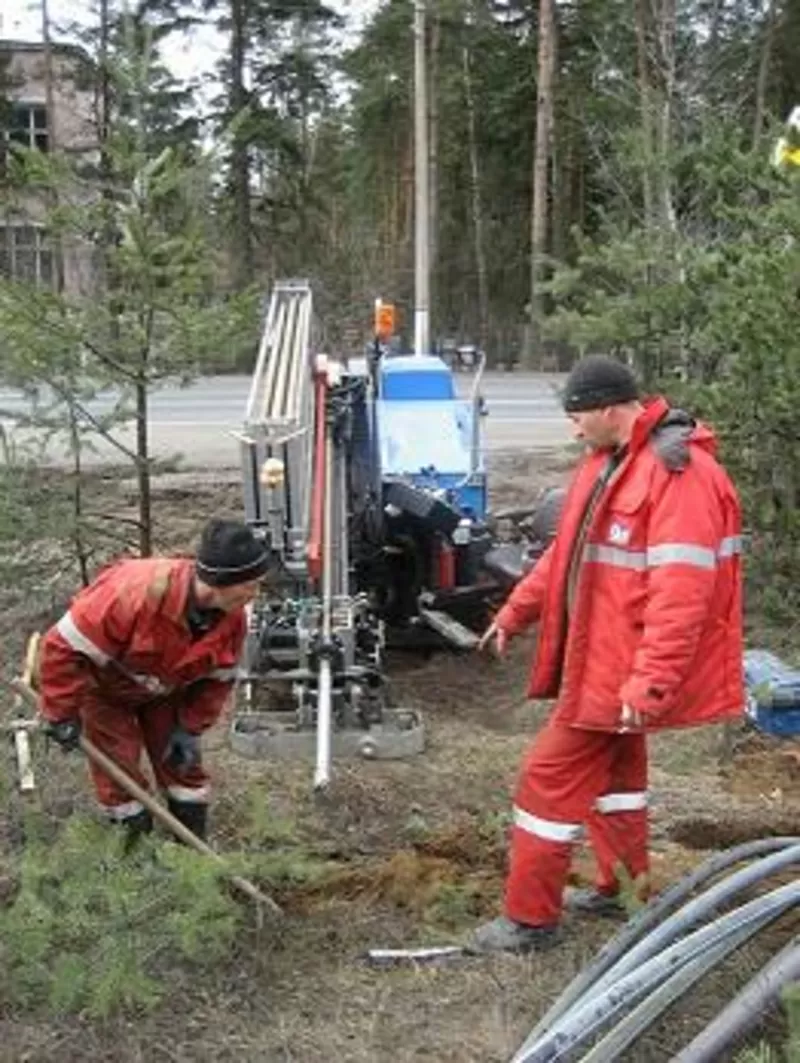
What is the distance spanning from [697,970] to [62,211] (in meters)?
6.78

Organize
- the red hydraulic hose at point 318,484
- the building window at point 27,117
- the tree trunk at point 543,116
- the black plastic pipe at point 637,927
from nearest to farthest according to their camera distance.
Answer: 1. the black plastic pipe at point 637,927
2. the red hydraulic hose at point 318,484
3. the tree trunk at point 543,116
4. the building window at point 27,117

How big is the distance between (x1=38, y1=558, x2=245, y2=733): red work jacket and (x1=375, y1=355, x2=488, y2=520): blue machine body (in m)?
4.26

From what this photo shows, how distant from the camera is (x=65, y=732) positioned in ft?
14.6

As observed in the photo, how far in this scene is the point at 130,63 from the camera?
8789 mm

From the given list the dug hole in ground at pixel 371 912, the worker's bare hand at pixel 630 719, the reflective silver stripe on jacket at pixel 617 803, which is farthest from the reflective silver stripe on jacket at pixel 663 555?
the dug hole in ground at pixel 371 912

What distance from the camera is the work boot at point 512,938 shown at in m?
4.43

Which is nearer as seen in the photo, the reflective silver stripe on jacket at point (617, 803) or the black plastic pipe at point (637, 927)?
the black plastic pipe at point (637, 927)

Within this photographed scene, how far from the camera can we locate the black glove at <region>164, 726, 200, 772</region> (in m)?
5.09

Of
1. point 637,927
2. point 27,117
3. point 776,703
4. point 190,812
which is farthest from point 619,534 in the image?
point 27,117

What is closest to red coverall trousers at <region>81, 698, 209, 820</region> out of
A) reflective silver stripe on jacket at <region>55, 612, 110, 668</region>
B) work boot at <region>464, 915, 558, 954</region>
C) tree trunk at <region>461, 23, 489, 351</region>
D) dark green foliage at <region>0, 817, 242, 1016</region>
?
reflective silver stripe on jacket at <region>55, 612, 110, 668</region>

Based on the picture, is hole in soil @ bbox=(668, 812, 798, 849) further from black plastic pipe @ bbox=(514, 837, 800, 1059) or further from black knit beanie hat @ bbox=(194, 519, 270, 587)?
black knit beanie hat @ bbox=(194, 519, 270, 587)

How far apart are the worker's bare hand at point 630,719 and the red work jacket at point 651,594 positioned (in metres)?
0.02

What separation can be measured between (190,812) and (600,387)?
2026 millimetres

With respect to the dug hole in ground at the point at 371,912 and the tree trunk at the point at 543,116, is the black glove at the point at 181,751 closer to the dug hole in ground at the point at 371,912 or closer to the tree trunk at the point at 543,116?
the dug hole in ground at the point at 371,912
